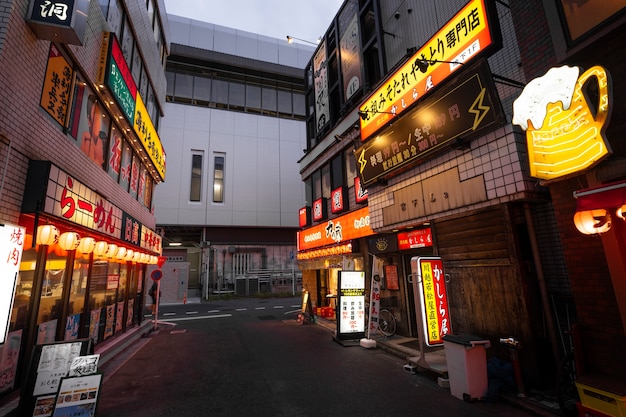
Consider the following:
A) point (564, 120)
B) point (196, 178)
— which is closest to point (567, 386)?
point (564, 120)

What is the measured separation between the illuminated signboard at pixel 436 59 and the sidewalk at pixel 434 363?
7.62 m

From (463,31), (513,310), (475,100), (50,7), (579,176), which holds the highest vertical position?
(463,31)

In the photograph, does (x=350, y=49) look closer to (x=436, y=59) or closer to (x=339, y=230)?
(x=436, y=59)

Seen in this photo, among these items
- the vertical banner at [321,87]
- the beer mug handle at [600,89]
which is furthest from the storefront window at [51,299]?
the vertical banner at [321,87]

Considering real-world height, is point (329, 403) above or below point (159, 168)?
below

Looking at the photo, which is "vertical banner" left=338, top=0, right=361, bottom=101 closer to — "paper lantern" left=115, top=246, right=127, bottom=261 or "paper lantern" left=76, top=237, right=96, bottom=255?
"paper lantern" left=115, top=246, right=127, bottom=261

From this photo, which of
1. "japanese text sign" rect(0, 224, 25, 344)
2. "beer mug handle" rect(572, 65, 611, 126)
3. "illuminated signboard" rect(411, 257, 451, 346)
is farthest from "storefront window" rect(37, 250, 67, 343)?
"beer mug handle" rect(572, 65, 611, 126)

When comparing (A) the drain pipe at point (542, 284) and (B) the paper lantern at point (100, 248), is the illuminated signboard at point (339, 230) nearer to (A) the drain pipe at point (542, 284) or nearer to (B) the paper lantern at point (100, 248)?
(A) the drain pipe at point (542, 284)

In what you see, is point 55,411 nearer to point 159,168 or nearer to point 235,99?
point 159,168

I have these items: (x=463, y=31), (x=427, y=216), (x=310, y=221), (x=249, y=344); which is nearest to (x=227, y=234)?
(x=310, y=221)

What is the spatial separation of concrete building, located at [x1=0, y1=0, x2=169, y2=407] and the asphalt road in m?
1.84

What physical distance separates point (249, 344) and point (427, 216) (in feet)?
26.3

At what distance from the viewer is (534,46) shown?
6.35 m

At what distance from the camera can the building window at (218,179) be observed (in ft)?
105
